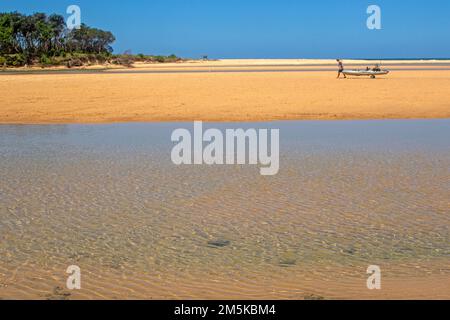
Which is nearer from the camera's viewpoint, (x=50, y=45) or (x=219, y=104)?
(x=219, y=104)

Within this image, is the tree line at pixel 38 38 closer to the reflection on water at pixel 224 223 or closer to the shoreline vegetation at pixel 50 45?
the shoreline vegetation at pixel 50 45

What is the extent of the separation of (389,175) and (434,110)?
474 inches

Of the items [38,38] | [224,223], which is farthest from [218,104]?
[38,38]

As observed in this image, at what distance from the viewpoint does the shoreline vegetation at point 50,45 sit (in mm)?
85562

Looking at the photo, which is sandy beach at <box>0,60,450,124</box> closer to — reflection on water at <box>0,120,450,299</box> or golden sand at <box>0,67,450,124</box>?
golden sand at <box>0,67,450,124</box>

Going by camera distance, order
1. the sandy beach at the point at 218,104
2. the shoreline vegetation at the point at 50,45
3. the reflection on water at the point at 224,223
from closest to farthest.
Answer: the reflection on water at the point at 224,223, the sandy beach at the point at 218,104, the shoreline vegetation at the point at 50,45

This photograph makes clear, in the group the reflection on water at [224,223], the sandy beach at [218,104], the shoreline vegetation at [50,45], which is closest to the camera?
the reflection on water at [224,223]

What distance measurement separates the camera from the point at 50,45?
4181 inches

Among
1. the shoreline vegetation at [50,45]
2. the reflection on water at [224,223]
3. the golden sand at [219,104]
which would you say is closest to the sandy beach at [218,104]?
the golden sand at [219,104]

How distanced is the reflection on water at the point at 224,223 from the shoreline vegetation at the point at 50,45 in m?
72.8

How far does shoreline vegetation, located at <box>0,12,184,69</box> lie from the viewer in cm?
8556

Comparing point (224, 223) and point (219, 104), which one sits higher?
point (219, 104)

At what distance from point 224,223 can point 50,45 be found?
106 metres

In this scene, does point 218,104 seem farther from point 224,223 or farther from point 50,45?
point 50,45
